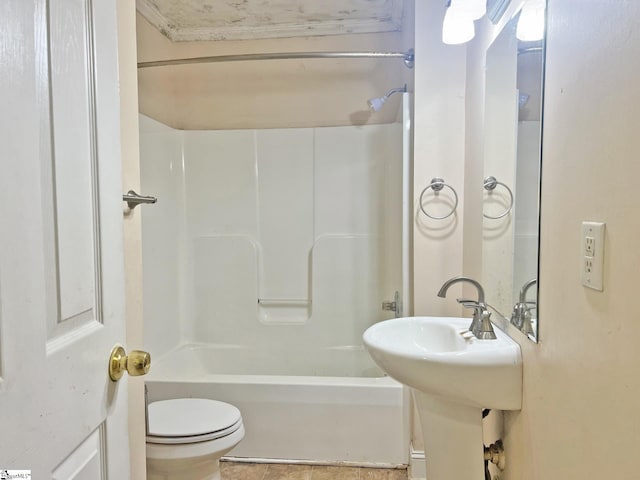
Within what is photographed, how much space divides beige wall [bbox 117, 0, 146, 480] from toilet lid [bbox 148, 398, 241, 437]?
0.36 m

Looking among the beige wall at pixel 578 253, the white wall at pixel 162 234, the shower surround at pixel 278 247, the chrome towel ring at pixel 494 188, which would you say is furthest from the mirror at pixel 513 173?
the white wall at pixel 162 234

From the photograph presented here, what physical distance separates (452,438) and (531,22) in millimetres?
1202

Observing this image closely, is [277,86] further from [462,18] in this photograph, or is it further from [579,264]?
[579,264]

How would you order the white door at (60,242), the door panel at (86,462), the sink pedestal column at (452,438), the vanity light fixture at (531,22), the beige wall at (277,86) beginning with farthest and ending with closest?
the beige wall at (277,86) → the sink pedestal column at (452,438) → the vanity light fixture at (531,22) → the door panel at (86,462) → the white door at (60,242)

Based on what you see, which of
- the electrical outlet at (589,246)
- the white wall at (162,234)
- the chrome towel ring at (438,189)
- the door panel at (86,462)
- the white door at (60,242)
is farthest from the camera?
the white wall at (162,234)

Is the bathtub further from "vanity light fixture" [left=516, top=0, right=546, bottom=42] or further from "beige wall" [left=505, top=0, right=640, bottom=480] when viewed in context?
"vanity light fixture" [left=516, top=0, right=546, bottom=42]

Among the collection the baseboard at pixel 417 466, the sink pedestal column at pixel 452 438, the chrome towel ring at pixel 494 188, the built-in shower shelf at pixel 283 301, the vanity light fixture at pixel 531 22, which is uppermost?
the vanity light fixture at pixel 531 22

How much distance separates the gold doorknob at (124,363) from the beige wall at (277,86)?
2036mm

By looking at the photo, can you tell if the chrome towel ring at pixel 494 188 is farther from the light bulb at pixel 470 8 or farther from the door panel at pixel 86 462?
the door panel at pixel 86 462

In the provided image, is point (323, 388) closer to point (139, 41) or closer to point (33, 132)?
point (33, 132)

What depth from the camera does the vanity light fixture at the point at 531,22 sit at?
969 millimetres

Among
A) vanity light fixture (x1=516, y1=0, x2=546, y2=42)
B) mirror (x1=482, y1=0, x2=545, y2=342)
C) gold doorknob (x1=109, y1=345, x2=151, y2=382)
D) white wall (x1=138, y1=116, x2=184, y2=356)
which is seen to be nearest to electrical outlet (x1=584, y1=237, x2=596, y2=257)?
mirror (x1=482, y1=0, x2=545, y2=342)

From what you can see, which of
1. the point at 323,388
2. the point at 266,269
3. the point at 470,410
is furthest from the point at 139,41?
the point at 470,410

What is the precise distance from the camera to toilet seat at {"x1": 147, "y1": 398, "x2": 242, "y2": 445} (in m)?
1.42
